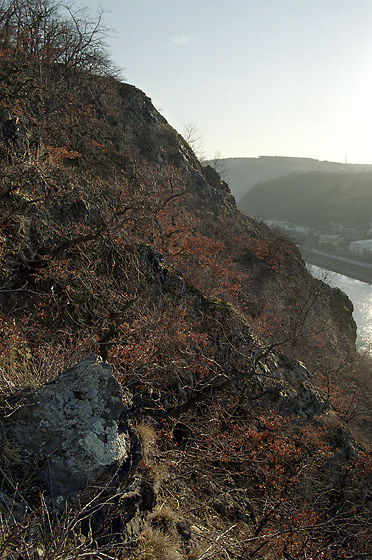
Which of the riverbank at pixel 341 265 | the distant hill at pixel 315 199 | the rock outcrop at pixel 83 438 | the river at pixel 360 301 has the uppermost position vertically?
the distant hill at pixel 315 199

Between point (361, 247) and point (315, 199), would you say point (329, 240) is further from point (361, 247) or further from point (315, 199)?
point (315, 199)

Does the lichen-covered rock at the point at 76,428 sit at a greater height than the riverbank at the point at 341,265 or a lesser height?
greater

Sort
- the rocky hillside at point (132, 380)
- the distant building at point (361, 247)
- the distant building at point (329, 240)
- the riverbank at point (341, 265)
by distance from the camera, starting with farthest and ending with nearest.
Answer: the distant building at point (329, 240) → the distant building at point (361, 247) → the riverbank at point (341, 265) → the rocky hillside at point (132, 380)

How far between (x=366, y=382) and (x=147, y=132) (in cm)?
2472

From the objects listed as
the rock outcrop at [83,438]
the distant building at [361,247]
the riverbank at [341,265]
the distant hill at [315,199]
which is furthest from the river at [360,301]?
the distant hill at [315,199]

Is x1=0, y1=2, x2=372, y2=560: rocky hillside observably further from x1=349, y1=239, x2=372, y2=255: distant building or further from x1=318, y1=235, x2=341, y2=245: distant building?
x1=318, y1=235, x2=341, y2=245: distant building

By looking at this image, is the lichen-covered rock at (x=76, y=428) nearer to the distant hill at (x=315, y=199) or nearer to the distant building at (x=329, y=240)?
the distant building at (x=329, y=240)

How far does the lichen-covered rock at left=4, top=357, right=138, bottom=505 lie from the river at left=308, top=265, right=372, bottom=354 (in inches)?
1527

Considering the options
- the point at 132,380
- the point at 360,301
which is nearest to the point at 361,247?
the point at 360,301

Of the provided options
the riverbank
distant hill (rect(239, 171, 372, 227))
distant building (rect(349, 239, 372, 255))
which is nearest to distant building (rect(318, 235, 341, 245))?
distant building (rect(349, 239, 372, 255))

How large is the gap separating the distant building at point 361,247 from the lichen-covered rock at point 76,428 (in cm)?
8743

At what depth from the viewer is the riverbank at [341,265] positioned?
225ft

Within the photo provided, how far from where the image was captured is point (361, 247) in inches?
3290

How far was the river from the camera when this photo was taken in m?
44.0
